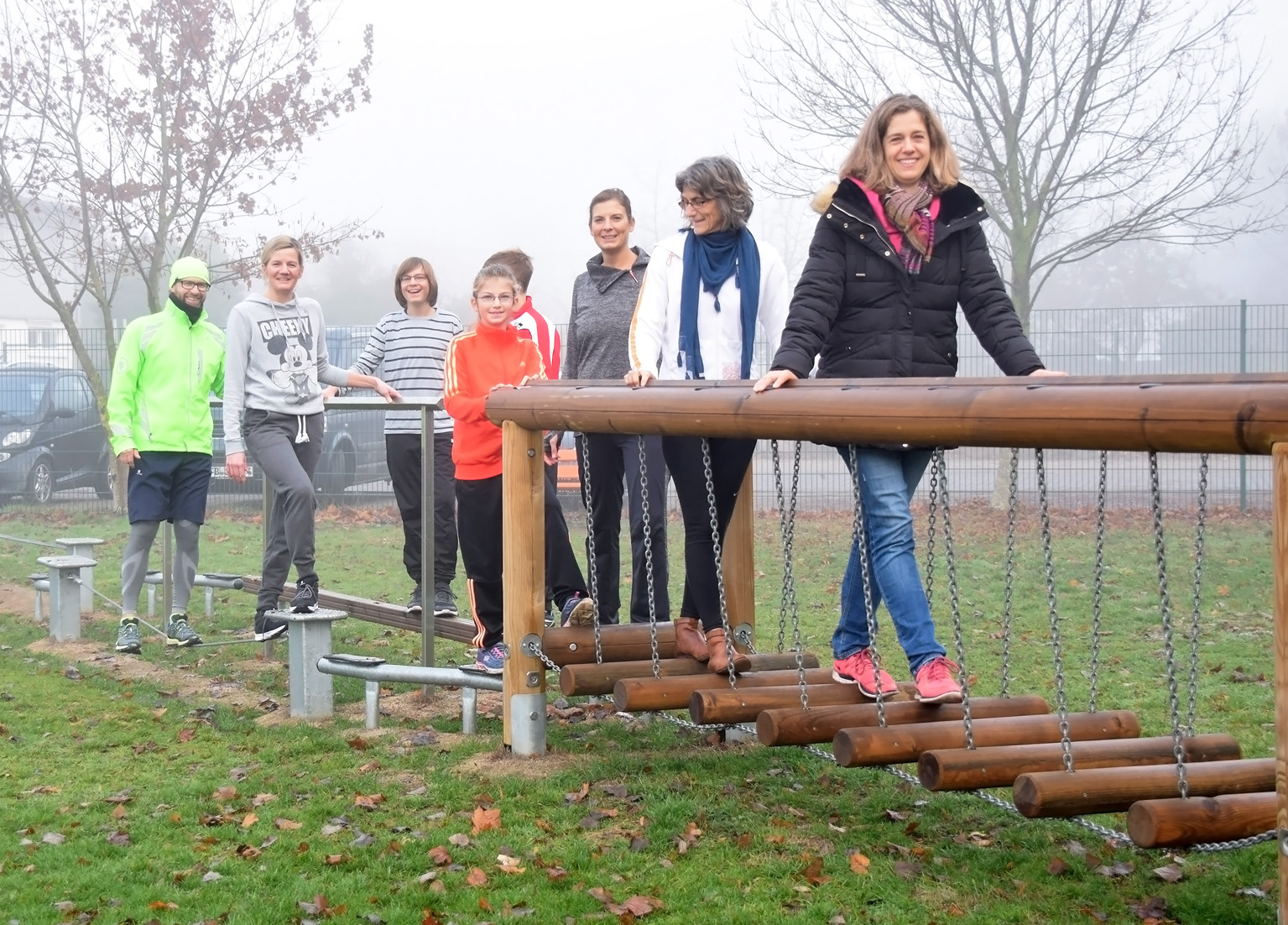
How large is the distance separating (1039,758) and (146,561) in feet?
18.0

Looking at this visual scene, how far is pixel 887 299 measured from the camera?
4.48m

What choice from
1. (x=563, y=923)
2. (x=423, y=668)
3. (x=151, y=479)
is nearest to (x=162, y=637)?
(x=151, y=479)

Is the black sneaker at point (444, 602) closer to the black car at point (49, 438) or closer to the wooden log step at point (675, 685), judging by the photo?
the wooden log step at point (675, 685)

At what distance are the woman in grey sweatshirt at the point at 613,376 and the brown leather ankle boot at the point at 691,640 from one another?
668 millimetres

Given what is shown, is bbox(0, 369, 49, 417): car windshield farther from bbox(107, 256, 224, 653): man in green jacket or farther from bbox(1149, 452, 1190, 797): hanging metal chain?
bbox(1149, 452, 1190, 797): hanging metal chain

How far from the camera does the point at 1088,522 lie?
14.4 meters

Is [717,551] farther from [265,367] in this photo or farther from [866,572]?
[265,367]

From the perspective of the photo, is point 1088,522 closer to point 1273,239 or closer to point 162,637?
point 162,637

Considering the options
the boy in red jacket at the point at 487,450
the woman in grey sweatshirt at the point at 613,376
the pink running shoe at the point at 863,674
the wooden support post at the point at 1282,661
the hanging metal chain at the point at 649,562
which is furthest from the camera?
the woman in grey sweatshirt at the point at 613,376

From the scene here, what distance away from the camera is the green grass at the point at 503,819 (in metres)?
3.87

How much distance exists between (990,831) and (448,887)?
166cm

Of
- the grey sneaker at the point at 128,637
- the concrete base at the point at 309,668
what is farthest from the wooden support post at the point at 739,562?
the grey sneaker at the point at 128,637

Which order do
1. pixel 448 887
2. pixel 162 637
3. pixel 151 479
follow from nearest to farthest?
pixel 448 887 → pixel 151 479 → pixel 162 637

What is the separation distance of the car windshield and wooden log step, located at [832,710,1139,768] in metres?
15.9
